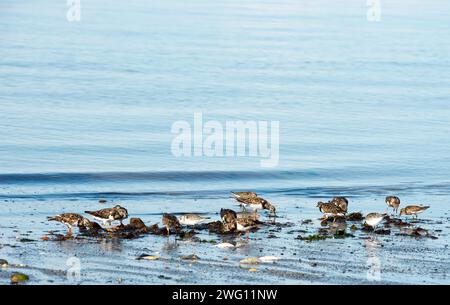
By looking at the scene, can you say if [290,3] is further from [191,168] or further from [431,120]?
[191,168]

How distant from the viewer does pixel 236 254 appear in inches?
667

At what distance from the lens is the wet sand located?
15359 mm

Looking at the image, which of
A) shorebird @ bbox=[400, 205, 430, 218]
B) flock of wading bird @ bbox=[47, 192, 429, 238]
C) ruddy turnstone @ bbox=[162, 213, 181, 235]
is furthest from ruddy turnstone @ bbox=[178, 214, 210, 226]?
shorebird @ bbox=[400, 205, 430, 218]

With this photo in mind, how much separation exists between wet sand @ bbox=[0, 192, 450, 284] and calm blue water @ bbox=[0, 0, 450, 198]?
4297 mm

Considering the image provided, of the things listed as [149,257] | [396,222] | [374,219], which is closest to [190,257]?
[149,257]

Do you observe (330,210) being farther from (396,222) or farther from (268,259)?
(268,259)

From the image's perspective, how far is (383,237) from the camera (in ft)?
61.0

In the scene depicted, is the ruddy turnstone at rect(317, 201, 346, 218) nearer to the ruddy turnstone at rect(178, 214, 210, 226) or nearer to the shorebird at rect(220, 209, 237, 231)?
the shorebird at rect(220, 209, 237, 231)

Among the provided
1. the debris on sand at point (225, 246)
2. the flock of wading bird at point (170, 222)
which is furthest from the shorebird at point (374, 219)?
the debris on sand at point (225, 246)

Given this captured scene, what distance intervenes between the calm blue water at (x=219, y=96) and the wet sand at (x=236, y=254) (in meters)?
4.30

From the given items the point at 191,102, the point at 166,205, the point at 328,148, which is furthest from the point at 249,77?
the point at 166,205

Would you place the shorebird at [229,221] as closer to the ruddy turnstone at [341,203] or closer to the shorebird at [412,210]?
the ruddy turnstone at [341,203]

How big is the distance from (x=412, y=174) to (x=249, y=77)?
63.3ft

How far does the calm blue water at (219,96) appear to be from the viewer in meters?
26.4
